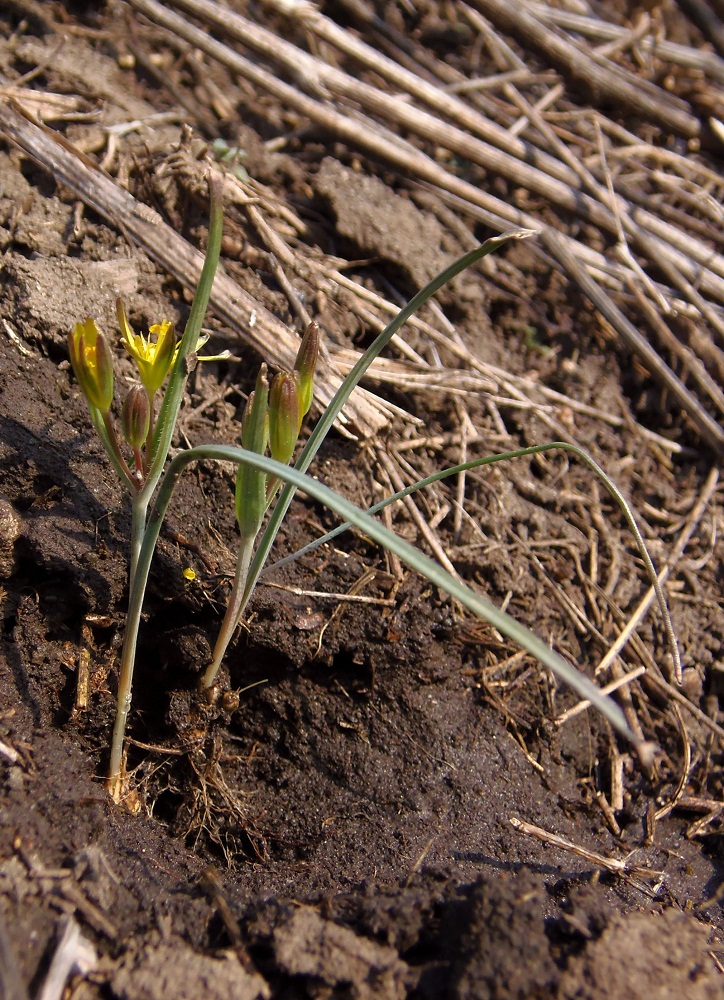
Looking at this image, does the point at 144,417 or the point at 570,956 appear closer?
the point at 570,956

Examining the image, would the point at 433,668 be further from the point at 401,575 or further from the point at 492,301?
the point at 492,301

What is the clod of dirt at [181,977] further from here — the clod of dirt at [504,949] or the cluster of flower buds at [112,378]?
the cluster of flower buds at [112,378]

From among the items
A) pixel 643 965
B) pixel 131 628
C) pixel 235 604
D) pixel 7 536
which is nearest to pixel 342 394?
pixel 235 604

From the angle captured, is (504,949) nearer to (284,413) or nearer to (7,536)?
(284,413)

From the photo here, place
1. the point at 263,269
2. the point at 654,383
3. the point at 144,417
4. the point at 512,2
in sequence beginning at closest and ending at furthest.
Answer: the point at 144,417
the point at 263,269
the point at 654,383
the point at 512,2

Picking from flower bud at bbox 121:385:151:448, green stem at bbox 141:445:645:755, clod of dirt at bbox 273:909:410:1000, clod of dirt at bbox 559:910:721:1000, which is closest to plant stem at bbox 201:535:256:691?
flower bud at bbox 121:385:151:448

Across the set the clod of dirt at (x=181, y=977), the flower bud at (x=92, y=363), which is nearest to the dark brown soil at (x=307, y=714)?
the clod of dirt at (x=181, y=977)

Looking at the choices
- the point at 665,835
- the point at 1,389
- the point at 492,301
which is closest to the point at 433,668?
the point at 665,835
